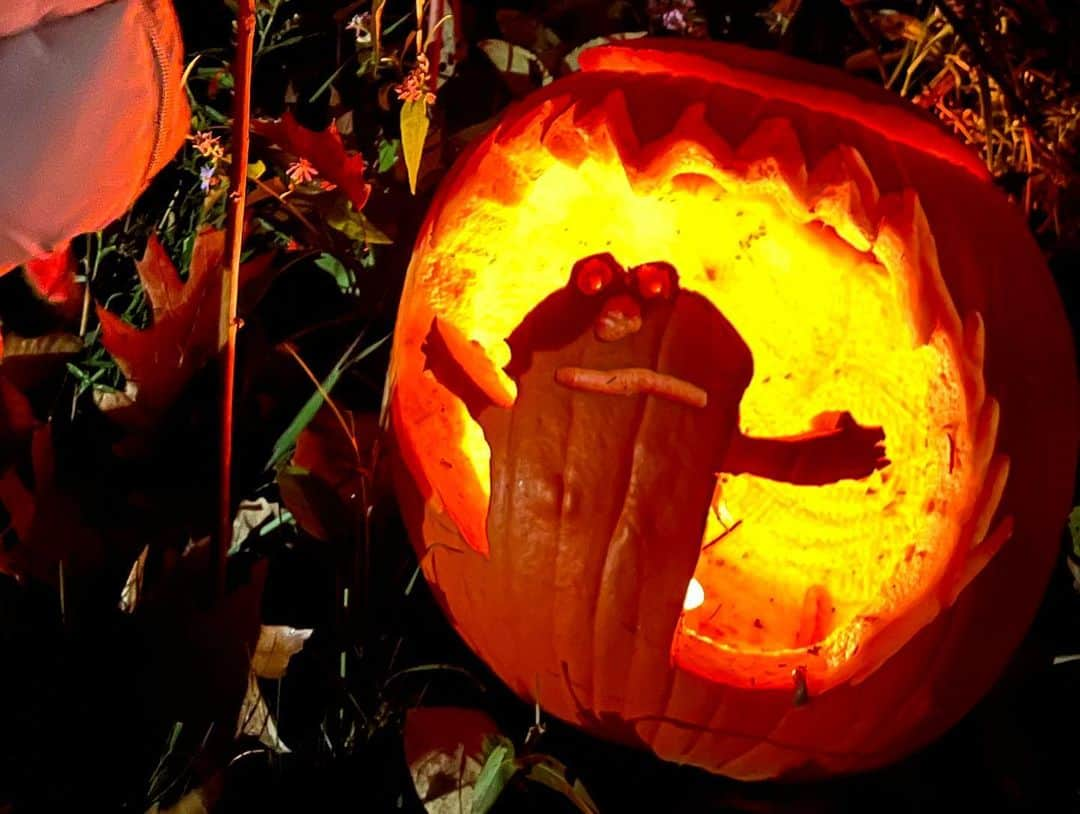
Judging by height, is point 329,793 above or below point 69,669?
below

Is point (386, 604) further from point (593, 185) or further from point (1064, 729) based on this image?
point (1064, 729)

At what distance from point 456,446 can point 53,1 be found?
18.6 inches

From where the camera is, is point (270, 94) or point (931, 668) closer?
point (931, 668)

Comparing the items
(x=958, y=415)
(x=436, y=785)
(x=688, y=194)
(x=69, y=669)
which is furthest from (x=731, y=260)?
(x=69, y=669)

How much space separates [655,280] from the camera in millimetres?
941

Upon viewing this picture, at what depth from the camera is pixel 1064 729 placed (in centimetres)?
114

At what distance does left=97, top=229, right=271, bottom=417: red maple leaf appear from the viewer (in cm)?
117

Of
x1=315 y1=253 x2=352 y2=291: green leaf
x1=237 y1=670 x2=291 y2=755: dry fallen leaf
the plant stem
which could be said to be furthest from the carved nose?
x1=315 y1=253 x2=352 y2=291: green leaf

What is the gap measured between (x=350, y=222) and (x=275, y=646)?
46cm

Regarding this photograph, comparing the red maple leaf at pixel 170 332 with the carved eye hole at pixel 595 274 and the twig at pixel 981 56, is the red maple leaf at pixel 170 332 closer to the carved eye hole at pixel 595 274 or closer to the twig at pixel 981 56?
the carved eye hole at pixel 595 274

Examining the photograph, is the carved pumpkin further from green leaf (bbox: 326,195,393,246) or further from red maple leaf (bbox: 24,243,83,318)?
red maple leaf (bbox: 24,243,83,318)

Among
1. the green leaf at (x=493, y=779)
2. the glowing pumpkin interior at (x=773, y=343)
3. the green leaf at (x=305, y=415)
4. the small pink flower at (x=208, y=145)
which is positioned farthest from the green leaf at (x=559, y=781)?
the small pink flower at (x=208, y=145)

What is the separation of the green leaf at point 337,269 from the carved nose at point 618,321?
546mm

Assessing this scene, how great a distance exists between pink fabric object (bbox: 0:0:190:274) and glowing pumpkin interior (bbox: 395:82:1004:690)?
26cm
